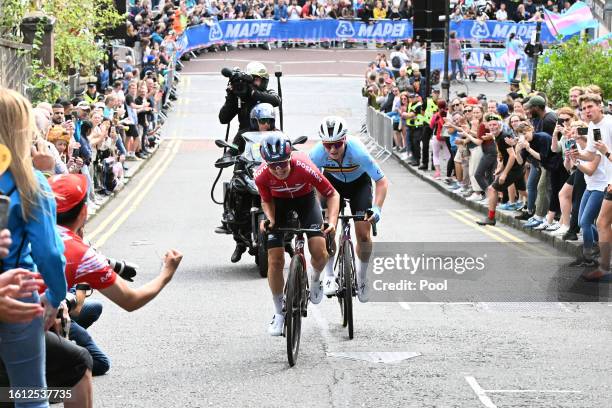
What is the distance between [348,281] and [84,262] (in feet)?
15.6

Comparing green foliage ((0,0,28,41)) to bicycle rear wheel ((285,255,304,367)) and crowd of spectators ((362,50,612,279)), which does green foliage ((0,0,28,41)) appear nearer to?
crowd of spectators ((362,50,612,279))

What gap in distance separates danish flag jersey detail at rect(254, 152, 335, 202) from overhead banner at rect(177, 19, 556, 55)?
148 feet

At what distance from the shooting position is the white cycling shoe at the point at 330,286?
12.1 metres

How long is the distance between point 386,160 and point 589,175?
19715 millimetres

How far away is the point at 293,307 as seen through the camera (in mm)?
10172

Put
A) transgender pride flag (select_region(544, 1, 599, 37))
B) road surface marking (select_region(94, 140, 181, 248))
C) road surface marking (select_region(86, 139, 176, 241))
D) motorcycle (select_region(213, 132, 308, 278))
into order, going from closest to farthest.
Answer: motorcycle (select_region(213, 132, 308, 278)), road surface marking (select_region(94, 140, 181, 248)), road surface marking (select_region(86, 139, 176, 241)), transgender pride flag (select_region(544, 1, 599, 37))

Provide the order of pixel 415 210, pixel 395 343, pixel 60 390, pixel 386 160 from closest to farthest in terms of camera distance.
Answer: pixel 60 390
pixel 395 343
pixel 415 210
pixel 386 160

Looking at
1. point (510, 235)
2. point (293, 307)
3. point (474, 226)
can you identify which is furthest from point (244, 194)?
point (474, 226)

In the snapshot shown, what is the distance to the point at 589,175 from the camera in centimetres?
1509

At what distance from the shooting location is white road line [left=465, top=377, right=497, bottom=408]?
Result: 878 centimetres

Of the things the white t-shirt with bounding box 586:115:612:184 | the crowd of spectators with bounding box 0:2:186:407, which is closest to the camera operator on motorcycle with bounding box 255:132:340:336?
the crowd of spectators with bounding box 0:2:186:407

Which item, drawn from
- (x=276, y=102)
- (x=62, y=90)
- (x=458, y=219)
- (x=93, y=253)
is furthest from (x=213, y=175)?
A: (x=93, y=253)

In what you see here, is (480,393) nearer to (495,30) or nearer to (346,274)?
(346,274)

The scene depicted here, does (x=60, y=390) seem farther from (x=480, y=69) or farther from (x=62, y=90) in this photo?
(x=480, y=69)
